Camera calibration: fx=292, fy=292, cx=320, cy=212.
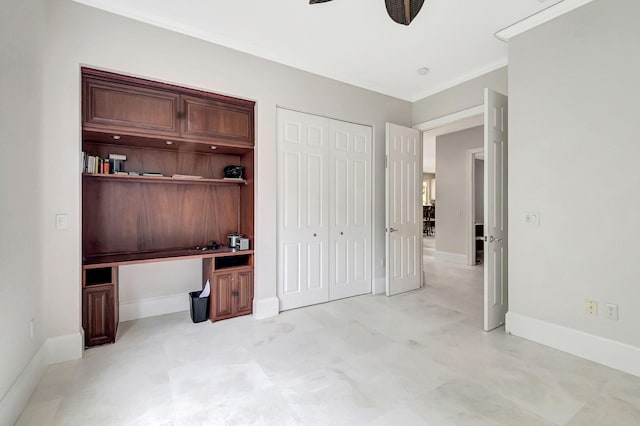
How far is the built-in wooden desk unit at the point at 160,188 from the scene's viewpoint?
2.56 meters

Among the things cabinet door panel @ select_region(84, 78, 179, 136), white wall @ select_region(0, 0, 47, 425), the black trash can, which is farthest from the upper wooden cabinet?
the black trash can

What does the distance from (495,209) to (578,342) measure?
129 cm

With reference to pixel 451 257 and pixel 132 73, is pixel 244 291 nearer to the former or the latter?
pixel 132 73

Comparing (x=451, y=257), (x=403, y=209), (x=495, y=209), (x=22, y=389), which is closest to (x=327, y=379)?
Answer: (x=22, y=389)

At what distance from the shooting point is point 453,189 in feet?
21.9

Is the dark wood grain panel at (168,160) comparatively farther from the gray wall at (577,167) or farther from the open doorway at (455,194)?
the open doorway at (455,194)

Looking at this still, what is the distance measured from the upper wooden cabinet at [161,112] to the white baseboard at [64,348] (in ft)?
5.56

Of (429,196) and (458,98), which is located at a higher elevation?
(458,98)

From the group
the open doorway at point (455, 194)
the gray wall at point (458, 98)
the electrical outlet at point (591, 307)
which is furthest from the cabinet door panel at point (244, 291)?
the open doorway at point (455, 194)

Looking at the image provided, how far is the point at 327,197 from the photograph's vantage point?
12.1 ft

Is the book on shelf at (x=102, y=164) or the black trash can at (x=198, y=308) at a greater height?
the book on shelf at (x=102, y=164)

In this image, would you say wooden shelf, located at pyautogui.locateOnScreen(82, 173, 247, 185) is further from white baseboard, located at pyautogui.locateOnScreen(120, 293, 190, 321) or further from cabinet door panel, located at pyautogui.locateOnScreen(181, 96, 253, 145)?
white baseboard, located at pyautogui.locateOnScreen(120, 293, 190, 321)

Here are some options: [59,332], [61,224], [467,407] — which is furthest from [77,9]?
[467,407]

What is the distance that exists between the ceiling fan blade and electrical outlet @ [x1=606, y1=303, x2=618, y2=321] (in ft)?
8.73
